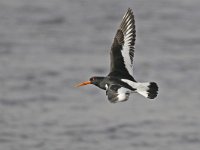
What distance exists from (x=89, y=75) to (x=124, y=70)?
298 inches

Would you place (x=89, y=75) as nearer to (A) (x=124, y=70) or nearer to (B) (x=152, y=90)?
(A) (x=124, y=70)

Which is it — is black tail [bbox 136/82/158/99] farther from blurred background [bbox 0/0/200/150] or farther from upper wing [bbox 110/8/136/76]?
blurred background [bbox 0/0/200/150]

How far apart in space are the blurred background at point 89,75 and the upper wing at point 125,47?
520 centimetres

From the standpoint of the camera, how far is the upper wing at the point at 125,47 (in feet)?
38.4

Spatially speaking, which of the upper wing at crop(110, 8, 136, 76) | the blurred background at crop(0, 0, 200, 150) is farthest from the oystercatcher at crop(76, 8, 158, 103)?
the blurred background at crop(0, 0, 200, 150)

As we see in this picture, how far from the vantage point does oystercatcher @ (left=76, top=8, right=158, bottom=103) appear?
417 inches

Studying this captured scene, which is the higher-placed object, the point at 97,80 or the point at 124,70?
the point at 124,70

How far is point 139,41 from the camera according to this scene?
71.8 ft

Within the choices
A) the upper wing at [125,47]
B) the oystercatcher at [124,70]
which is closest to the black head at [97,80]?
the oystercatcher at [124,70]

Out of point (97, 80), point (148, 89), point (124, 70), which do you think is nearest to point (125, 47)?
point (124, 70)

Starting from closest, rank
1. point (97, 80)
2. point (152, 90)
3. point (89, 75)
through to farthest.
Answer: point (152, 90), point (97, 80), point (89, 75)

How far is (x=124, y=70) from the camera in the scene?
1163cm

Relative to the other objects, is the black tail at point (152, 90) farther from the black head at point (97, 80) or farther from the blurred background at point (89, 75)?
the blurred background at point (89, 75)

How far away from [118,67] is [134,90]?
48.3 inches
